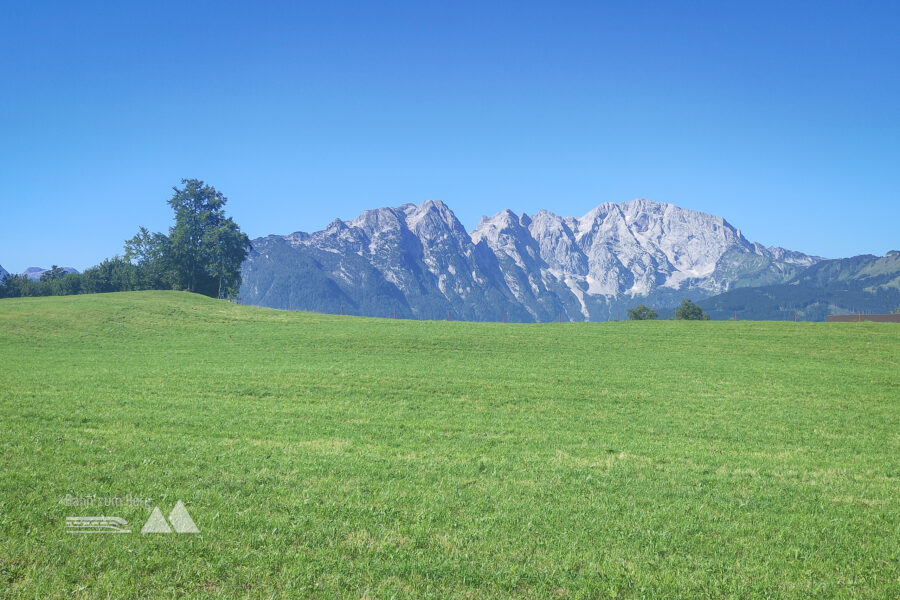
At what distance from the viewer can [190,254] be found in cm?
10112

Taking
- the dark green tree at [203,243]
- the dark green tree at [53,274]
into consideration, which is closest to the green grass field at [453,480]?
the dark green tree at [203,243]

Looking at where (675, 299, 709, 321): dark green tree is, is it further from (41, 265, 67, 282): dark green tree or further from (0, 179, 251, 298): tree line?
(41, 265, 67, 282): dark green tree

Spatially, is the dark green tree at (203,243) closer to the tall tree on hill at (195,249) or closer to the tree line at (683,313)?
the tall tree on hill at (195,249)

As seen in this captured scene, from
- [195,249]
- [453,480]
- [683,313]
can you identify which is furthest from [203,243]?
[683,313]

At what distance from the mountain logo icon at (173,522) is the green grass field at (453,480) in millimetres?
170

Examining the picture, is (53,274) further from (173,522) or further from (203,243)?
(173,522)

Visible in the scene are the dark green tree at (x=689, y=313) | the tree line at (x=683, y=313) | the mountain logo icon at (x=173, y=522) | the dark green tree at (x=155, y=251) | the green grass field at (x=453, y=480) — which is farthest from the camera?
the dark green tree at (x=689, y=313)

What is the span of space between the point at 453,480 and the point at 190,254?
102 m

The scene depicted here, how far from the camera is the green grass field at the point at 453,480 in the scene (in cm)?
804

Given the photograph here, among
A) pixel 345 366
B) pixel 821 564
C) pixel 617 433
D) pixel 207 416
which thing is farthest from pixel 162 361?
pixel 821 564

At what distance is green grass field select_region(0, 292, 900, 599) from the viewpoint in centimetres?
804

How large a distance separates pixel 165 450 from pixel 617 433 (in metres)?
13.1

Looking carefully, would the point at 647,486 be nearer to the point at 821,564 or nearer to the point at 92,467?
the point at 821,564

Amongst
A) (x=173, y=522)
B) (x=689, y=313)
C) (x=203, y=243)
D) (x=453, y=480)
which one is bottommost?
(x=689, y=313)
